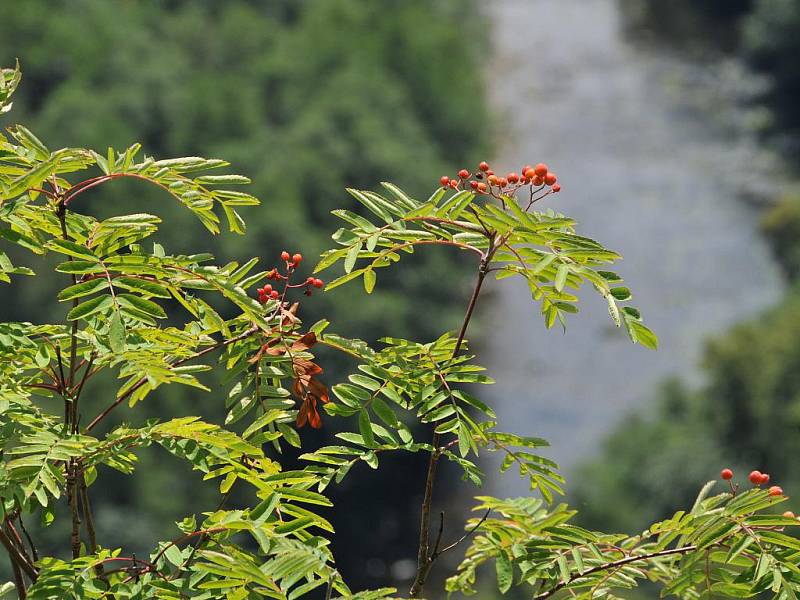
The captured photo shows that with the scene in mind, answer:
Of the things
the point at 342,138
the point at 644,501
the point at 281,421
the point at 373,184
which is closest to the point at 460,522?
the point at 644,501

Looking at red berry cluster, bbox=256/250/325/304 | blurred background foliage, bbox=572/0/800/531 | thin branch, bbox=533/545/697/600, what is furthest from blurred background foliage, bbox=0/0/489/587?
thin branch, bbox=533/545/697/600

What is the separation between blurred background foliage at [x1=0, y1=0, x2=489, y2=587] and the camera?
29.9 m

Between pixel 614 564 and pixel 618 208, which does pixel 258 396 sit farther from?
pixel 618 208

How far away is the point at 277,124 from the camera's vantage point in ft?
144

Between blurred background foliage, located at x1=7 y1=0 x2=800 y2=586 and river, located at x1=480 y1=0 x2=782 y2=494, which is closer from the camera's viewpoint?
blurred background foliage, located at x1=7 y1=0 x2=800 y2=586

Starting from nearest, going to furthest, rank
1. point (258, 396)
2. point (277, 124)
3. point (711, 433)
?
point (258, 396), point (711, 433), point (277, 124)

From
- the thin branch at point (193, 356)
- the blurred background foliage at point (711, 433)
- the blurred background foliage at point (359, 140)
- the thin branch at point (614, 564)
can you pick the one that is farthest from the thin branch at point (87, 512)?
the blurred background foliage at point (711, 433)

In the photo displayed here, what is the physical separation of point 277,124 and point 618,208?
12636 mm

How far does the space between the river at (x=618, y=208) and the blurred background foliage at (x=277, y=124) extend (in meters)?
2.38

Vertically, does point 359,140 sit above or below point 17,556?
above

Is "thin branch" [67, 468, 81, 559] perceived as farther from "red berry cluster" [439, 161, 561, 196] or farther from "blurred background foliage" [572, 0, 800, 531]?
"blurred background foliage" [572, 0, 800, 531]

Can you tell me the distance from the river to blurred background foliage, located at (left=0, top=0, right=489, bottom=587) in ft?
7.81

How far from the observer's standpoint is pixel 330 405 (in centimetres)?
313

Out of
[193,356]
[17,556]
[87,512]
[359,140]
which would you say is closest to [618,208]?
[359,140]
